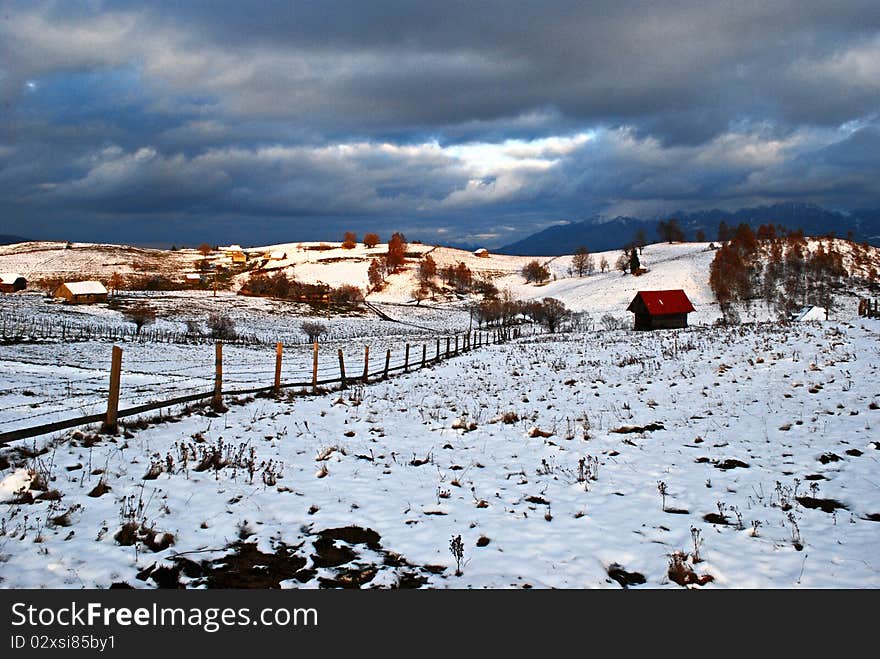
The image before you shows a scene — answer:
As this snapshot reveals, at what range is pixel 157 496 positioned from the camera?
7.63m

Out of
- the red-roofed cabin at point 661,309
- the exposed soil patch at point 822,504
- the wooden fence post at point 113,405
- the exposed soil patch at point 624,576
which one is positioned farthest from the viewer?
the red-roofed cabin at point 661,309

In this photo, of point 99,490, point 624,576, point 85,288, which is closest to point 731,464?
point 624,576

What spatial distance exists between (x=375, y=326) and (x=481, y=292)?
66.7 meters

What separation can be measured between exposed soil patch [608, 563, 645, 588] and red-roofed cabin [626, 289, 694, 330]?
60524 mm

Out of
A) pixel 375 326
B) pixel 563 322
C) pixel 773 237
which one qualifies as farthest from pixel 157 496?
pixel 773 237

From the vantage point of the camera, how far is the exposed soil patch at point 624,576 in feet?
18.2

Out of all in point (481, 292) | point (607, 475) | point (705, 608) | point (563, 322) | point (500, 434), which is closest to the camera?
point (705, 608)

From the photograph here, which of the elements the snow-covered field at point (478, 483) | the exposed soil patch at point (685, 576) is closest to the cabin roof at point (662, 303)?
the snow-covered field at point (478, 483)

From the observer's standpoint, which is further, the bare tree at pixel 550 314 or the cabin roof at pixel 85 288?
the cabin roof at pixel 85 288

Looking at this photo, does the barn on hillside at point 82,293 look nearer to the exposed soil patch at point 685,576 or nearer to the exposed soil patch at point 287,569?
the exposed soil patch at point 287,569

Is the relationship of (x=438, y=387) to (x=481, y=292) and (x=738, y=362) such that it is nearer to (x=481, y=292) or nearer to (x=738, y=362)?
(x=738, y=362)

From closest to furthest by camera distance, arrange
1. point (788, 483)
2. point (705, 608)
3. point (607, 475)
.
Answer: point (705, 608)
point (788, 483)
point (607, 475)

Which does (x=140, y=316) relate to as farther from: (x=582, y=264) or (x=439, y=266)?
(x=582, y=264)

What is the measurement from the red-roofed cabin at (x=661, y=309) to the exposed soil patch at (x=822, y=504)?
57751 millimetres
